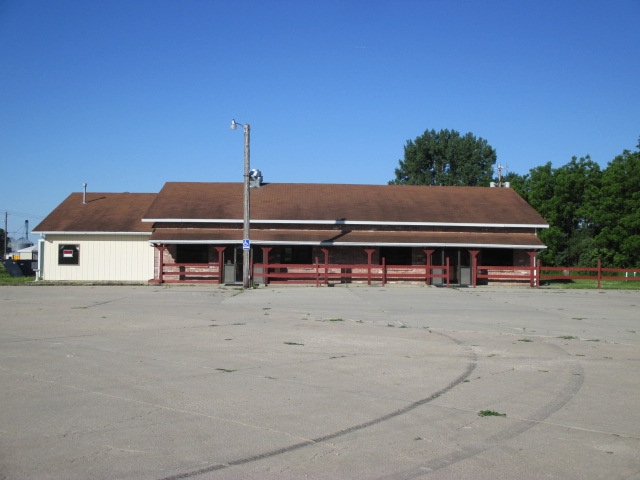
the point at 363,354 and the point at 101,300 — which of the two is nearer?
the point at 363,354

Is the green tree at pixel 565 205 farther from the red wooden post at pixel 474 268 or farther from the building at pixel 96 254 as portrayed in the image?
the building at pixel 96 254

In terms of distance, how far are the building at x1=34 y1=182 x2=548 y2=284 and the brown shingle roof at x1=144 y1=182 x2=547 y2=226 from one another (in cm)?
11

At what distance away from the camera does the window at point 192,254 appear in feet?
117

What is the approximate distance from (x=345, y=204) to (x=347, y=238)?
4257mm

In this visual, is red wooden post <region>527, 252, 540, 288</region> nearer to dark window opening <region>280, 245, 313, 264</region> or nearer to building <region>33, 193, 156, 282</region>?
dark window opening <region>280, 245, 313, 264</region>

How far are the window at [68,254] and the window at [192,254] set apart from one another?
5.91m

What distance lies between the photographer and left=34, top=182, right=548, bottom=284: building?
3422cm

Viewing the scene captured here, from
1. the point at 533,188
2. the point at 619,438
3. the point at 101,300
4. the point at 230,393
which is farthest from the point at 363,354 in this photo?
the point at 533,188

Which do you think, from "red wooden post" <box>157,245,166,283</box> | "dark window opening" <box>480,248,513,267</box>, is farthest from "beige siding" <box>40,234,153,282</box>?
"dark window opening" <box>480,248,513,267</box>

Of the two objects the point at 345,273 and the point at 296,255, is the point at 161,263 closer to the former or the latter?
the point at 296,255

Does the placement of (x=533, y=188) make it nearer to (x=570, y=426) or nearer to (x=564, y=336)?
(x=564, y=336)

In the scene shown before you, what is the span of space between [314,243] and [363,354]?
883 inches

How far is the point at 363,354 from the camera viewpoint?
11117mm

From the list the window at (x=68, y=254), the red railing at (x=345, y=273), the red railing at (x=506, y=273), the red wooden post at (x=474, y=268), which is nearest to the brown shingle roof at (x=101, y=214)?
the window at (x=68, y=254)
